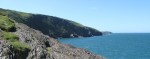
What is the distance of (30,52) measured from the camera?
26.6 metres

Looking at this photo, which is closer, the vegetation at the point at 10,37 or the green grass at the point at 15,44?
the green grass at the point at 15,44

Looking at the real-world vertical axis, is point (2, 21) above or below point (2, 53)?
above

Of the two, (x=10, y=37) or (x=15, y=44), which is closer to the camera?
(x=15, y=44)

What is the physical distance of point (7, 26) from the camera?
35.2 meters

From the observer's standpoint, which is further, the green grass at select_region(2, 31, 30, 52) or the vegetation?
the vegetation

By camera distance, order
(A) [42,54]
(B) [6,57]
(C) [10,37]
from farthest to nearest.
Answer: (C) [10,37] → (A) [42,54] → (B) [6,57]

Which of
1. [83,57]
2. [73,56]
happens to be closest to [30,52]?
[73,56]

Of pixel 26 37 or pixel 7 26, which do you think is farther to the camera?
pixel 7 26

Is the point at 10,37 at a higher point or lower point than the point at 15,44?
higher

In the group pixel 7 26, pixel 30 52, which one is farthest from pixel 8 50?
pixel 7 26

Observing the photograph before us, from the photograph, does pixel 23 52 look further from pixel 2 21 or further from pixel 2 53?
pixel 2 21

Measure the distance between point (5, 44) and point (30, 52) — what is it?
224 centimetres

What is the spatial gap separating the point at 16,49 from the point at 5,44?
0.89m

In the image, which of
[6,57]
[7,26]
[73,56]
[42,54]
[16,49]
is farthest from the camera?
[73,56]
